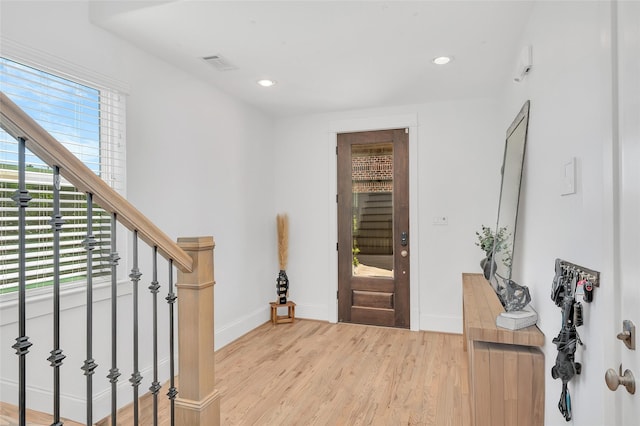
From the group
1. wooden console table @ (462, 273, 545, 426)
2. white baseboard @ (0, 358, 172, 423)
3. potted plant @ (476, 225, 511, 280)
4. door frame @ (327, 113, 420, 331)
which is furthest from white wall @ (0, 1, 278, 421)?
potted plant @ (476, 225, 511, 280)

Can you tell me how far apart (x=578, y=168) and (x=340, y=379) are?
2275 mm

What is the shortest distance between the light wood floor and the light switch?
5.28 ft

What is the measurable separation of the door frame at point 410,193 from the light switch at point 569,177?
2606 millimetres

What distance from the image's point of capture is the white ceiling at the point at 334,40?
2.16 m

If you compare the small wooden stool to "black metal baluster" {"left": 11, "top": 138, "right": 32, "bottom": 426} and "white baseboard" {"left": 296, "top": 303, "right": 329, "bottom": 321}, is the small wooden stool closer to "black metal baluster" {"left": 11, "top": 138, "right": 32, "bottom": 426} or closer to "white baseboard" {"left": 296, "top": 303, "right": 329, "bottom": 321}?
"white baseboard" {"left": 296, "top": 303, "right": 329, "bottom": 321}

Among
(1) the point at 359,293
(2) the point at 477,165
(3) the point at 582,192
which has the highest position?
(2) the point at 477,165

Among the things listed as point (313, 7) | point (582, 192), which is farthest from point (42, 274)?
point (582, 192)

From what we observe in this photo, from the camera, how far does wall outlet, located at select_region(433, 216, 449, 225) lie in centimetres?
399

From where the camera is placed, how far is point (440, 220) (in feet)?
13.1

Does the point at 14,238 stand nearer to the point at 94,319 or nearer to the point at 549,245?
the point at 94,319

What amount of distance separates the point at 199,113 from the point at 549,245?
9.49 ft

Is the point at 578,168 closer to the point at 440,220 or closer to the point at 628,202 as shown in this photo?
the point at 628,202

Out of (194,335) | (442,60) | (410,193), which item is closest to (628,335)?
(194,335)

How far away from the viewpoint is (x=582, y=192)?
4.17 feet
